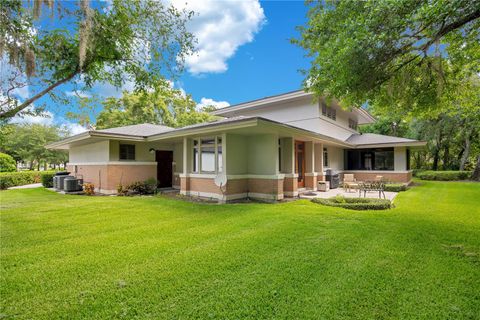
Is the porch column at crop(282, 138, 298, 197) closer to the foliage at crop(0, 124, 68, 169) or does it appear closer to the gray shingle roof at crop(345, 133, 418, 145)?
the gray shingle roof at crop(345, 133, 418, 145)

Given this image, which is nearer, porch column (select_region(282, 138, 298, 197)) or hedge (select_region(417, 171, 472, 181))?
porch column (select_region(282, 138, 298, 197))

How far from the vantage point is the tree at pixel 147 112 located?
27969 mm

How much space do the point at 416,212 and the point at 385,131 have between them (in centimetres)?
2799

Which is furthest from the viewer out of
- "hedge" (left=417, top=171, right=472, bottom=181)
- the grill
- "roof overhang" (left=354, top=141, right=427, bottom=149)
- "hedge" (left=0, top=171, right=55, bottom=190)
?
"hedge" (left=417, top=171, right=472, bottom=181)

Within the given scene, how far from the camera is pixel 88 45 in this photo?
18.0 feet

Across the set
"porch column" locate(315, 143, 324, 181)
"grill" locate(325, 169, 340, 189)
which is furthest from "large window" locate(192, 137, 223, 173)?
Result: "grill" locate(325, 169, 340, 189)

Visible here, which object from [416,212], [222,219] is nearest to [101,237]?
[222,219]

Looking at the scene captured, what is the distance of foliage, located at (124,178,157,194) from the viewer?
512 inches

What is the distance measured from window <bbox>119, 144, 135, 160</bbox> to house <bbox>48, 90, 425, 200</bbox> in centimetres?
5

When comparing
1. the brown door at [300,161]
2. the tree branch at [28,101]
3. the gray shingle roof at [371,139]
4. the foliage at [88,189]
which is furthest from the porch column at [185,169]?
the gray shingle roof at [371,139]

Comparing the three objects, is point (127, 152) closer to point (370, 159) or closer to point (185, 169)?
point (185, 169)

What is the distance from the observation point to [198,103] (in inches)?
1358

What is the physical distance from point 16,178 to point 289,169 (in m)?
22.7

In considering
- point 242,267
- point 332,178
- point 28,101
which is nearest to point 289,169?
point 332,178
